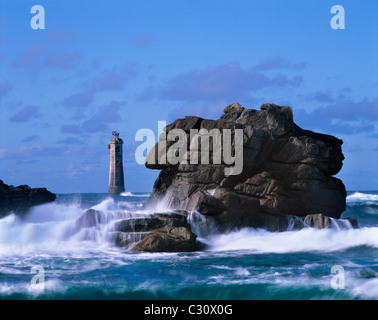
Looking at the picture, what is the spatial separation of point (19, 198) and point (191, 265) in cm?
3005

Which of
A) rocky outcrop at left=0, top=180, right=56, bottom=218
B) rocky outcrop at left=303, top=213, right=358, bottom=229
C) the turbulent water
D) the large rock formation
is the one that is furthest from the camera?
rocky outcrop at left=0, top=180, right=56, bottom=218

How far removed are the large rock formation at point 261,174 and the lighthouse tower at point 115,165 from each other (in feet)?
119

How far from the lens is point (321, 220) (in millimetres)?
19750

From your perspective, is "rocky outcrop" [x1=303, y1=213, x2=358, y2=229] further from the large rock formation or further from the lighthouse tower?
the lighthouse tower

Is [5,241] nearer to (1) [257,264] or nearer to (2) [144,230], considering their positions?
(2) [144,230]

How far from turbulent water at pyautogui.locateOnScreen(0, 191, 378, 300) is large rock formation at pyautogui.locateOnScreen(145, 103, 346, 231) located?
0.96 meters

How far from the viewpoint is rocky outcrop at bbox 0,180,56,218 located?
38.9 m

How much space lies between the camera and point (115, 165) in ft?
190

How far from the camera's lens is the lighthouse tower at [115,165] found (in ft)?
189

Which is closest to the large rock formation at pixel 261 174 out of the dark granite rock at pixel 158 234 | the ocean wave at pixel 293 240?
the ocean wave at pixel 293 240

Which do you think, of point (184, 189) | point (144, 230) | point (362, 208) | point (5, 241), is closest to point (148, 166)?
point (184, 189)

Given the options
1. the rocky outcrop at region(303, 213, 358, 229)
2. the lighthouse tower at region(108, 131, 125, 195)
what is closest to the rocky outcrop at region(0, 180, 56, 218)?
the lighthouse tower at region(108, 131, 125, 195)

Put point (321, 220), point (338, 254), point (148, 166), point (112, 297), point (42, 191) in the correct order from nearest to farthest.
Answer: point (112, 297)
point (338, 254)
point (321, 220)
point (148, 166)
point (42, 191)
